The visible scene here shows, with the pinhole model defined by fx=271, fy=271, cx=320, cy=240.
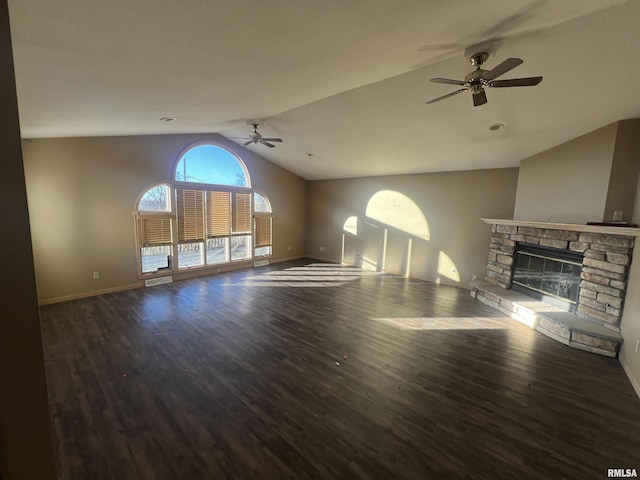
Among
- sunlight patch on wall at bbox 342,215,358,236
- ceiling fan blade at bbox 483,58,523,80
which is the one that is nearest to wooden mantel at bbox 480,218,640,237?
ceiling fan blade at bbox 483,58,523,80

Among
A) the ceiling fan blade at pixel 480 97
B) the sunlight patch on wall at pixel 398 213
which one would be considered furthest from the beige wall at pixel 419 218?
the ceiling fan blade at pixel 480 97

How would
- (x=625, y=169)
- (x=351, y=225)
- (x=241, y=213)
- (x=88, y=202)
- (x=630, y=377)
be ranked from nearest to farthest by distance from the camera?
(x=630, y=377) → (x=625, y=169) → (x=88, y=202) → (x=241, y=213) → (x=351, y=225)

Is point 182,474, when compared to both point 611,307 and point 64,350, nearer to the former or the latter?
point 64,350

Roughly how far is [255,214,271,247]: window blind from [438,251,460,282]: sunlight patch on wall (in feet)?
15.2

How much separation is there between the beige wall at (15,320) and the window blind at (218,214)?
6069 mm

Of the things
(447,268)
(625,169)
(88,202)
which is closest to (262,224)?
(88,202)

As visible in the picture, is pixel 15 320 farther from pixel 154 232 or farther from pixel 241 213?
pixel 241 213

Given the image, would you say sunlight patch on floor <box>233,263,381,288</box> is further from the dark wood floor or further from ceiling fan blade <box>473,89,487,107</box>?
ceiling fan blade <box>473,89,487,107</box>

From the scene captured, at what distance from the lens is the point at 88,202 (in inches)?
186

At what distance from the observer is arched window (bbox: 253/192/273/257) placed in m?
7.59

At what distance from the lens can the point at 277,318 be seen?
13.3ft

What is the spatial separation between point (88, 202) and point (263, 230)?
3933 millimetres

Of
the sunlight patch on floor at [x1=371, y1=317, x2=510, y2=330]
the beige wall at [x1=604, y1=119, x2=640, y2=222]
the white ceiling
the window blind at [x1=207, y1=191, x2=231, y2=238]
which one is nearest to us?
the white ceiling

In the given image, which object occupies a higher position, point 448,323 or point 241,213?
point 241,213
